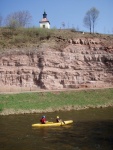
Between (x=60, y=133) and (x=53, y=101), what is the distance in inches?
516

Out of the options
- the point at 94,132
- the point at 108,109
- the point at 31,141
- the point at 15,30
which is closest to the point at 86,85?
the point at 108,109

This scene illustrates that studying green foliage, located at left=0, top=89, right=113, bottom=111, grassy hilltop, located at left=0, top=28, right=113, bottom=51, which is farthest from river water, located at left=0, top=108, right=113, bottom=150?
grassy hilltop, located at left=0, top=28, right=113, bottom=51

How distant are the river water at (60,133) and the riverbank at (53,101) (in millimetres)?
2256

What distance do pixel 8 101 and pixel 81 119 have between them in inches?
399

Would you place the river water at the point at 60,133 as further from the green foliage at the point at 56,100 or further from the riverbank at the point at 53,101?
the green foliage at the point at 56,100

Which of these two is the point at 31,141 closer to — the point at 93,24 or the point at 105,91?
the point at 105,91

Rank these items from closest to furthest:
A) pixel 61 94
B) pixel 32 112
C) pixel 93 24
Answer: pixel 32 112 < pixel 61 94 < pixel 93 24

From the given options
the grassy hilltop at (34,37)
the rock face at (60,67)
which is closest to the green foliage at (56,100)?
the rock face at (60,67)

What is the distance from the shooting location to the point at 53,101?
34.3 meters

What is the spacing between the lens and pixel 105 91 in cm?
3928

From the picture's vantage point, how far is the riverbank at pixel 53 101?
31.5 metres

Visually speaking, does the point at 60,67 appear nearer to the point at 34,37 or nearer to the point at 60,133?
the point at 34,37

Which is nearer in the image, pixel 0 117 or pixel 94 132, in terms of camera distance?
pixel 94 132

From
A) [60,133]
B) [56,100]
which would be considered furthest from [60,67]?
[60,133]
